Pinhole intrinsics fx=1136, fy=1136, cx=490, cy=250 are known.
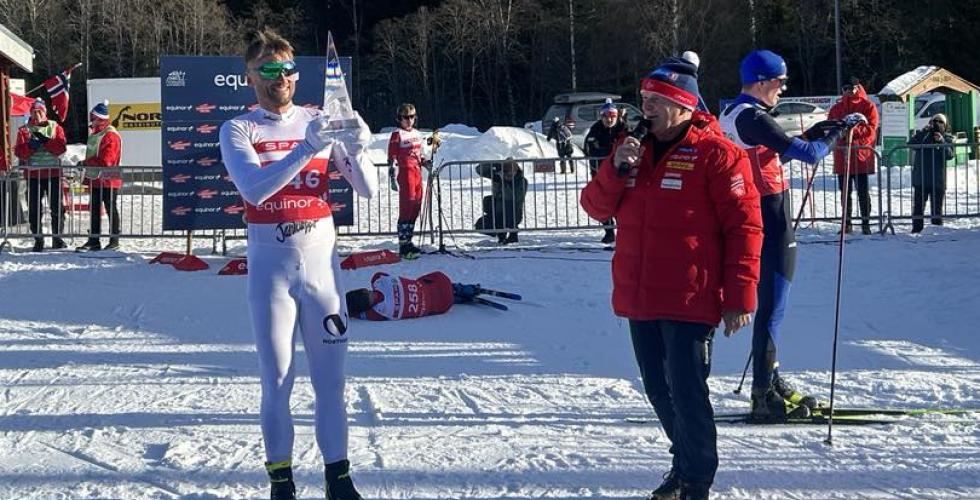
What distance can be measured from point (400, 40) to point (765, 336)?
48.4 meters

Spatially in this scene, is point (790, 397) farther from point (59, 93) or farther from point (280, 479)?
point (59, 93)

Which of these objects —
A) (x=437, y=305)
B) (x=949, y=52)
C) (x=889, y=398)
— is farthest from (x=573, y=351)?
(x=949, y=52)

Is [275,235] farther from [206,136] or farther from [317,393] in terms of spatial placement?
[206,136]

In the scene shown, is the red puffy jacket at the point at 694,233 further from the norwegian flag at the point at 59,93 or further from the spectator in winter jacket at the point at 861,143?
the norwegian flag at the point at 59,93

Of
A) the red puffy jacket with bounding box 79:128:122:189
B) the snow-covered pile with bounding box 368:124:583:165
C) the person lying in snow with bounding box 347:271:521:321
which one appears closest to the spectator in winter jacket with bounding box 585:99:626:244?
the person lying in snow with bounding box 347:271:521:321

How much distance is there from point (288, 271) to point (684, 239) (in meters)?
1.68

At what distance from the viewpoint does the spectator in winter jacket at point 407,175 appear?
13.6 metres

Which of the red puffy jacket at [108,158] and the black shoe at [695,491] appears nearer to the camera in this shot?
the black shoe at [695,491]

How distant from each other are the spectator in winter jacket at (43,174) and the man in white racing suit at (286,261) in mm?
10596

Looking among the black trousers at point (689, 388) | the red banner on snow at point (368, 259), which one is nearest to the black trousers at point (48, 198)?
the red banner on snow at point (368, 259)

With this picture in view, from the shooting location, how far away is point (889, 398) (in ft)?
23.6

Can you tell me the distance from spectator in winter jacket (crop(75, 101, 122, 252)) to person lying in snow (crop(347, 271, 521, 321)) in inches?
222

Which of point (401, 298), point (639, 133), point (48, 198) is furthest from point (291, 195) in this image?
point (48, 198)

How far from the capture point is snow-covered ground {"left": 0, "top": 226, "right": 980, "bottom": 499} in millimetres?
5562
